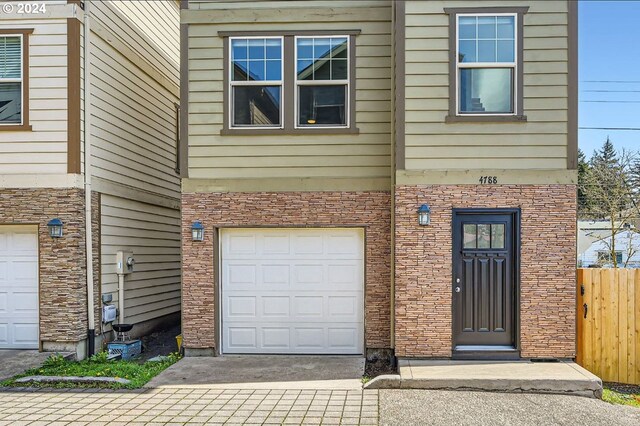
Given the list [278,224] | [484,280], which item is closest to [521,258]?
[484,280]

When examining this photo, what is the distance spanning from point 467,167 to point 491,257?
1.30 meters

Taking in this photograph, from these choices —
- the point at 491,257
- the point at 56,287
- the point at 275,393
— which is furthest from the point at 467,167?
the point at 56,287

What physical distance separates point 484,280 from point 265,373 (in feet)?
10.8

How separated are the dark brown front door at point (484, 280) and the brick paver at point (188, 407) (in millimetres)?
1859

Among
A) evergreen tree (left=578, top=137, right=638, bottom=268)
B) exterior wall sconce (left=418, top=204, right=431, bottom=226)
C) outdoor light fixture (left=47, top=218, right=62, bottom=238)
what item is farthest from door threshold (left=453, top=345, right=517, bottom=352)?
evergreen tree (left=578, top=137, right=638, bottom=268)

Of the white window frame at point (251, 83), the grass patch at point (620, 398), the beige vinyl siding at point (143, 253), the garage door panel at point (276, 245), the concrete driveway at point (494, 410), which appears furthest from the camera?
the beige vinyl siding at point (143, 253)

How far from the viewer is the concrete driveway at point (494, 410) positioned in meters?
5.42

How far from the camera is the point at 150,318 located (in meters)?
10.1

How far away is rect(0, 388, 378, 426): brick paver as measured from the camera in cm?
→ 546

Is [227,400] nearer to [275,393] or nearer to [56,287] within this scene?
[275,393]

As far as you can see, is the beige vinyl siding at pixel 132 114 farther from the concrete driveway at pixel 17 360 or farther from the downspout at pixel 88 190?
the concrete driveway at pixel 17 360

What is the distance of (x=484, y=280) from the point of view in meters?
7.38

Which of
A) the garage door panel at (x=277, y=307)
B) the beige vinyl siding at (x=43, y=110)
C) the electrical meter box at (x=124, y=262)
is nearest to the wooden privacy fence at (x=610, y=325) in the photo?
the garage door panel at (x=277, y=307)

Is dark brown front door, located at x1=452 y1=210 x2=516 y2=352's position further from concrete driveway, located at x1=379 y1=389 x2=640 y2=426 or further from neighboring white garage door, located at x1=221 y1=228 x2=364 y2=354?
neighboring white garage door, located at x1=221 y1=228 x2=364 y2=354
